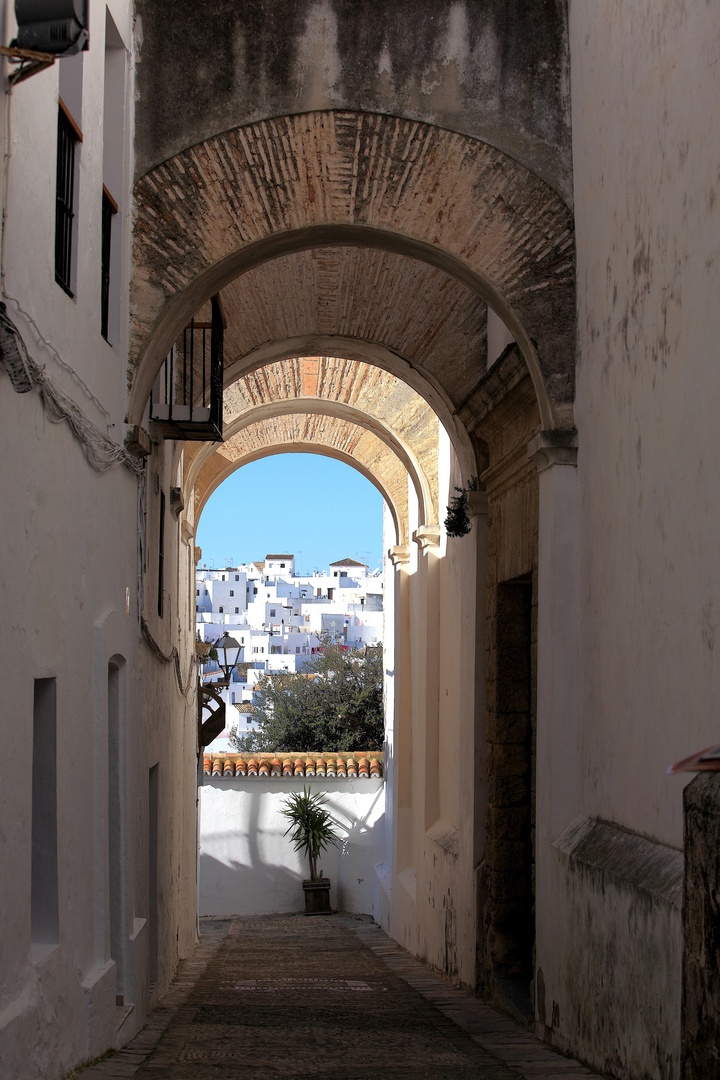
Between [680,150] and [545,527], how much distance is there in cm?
235

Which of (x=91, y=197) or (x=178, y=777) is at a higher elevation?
(x=91, y=197)

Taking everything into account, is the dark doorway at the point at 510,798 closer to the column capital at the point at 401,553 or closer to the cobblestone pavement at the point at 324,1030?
the cobblestone pavement at the point at 324,1030

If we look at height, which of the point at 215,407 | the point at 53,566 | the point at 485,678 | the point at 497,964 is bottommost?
the point at 497,964

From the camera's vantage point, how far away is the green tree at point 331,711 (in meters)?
23.3

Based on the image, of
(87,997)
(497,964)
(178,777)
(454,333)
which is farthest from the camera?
(178,777)

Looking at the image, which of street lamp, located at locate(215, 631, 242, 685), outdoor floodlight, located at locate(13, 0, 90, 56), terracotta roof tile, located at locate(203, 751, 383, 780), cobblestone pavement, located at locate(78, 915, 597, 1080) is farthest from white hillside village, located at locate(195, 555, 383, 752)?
outdoor floodlight, located at locate(13, 0, 90, 56)

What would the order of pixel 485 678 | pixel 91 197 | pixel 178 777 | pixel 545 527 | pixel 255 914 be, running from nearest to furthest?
1. pixel 91 197
2. pixel 545 527
3. pixel 485 678
4. pixel 178 777
5. pixel 255 914

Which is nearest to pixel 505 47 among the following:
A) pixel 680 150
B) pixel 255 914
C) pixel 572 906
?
pixel 680 150

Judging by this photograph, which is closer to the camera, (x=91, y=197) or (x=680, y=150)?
(x=680, y=150)

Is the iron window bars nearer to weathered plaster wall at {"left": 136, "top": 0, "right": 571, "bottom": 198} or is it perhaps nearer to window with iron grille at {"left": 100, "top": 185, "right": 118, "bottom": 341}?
window with iron grille at {"left": 100, "top": 185, "right": 118, "bottom": 341}

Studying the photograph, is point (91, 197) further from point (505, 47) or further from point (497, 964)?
point (497, 964)

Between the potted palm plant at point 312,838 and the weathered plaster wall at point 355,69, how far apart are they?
13.5 meters

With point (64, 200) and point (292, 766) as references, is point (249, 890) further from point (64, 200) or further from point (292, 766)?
point (64, 200)

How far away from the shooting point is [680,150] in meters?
4.57
